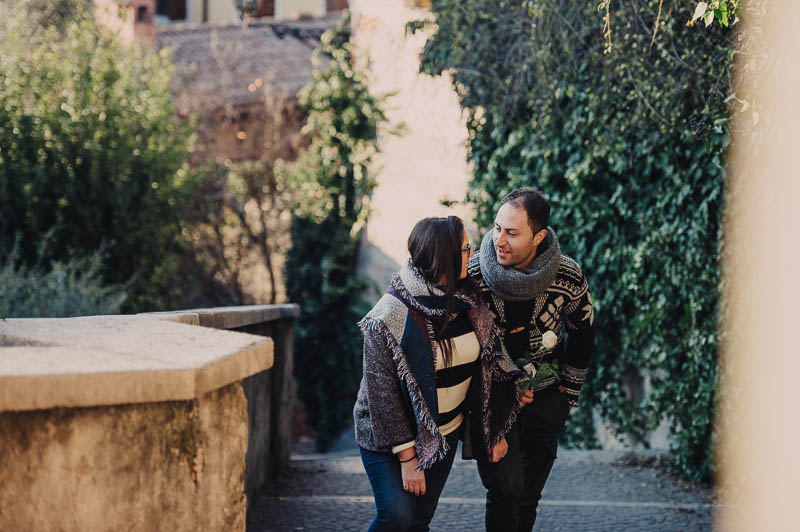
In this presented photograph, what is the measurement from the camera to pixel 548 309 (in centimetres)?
367

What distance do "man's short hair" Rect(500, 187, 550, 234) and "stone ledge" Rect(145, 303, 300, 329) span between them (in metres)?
1.43

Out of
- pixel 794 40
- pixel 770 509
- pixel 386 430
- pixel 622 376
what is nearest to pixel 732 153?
pixel 794 40

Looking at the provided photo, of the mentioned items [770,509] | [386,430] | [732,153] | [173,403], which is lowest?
[770,509]

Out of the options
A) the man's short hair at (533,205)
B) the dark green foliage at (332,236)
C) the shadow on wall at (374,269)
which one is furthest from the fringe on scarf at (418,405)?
the dark green foliage at (332,236)

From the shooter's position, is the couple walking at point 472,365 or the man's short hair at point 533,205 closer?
the couple walking at point 472,365

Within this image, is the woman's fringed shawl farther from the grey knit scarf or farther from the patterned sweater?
the patterned sweater

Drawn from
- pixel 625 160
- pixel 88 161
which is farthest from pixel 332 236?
pixel 625 160

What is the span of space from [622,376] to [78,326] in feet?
16.5

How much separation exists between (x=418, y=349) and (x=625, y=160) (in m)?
3.68

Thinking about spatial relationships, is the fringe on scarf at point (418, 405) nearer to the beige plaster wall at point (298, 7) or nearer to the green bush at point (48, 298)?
the green bush at point (48, 298)

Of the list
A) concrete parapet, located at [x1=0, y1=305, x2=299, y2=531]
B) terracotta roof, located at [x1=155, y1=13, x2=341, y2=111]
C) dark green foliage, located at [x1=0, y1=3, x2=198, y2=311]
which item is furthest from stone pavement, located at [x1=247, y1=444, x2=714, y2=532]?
terracotta roof, located at [x1=155, y1=13, x2=341, y2=111]

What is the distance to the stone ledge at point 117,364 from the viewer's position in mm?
2051

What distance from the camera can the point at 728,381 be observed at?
5320 millimetres

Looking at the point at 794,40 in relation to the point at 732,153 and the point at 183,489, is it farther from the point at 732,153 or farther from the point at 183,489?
the point at 183,489
